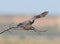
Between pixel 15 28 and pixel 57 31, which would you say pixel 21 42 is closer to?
pixel 15 28

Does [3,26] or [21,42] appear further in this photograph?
[21,42]

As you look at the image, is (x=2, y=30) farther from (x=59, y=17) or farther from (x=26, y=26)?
(x=59, y=17)

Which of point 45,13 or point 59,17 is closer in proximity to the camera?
point 45,13

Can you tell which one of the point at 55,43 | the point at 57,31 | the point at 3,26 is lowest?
the point at 57,31

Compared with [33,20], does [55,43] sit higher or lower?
lower

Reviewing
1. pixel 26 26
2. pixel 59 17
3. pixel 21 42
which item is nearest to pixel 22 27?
pixel 26 26

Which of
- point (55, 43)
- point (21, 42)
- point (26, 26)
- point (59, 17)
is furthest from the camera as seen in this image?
point (59, 17)

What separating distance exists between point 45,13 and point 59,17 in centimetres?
637

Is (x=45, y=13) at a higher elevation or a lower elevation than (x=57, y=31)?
higher

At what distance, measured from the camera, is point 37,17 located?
0.43 m

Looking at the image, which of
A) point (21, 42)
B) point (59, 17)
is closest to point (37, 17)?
point (21, 42)

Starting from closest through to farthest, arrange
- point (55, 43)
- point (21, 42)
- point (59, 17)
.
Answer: point (21, 42) < point (55, 43) < point (59, 17)

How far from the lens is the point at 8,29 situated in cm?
44

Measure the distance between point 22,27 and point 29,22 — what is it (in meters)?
0.02
